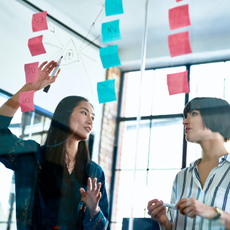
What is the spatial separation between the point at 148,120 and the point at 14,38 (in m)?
0.69

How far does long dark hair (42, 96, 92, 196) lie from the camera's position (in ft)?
3.83

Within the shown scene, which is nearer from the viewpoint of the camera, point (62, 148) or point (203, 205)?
point (203, 205)

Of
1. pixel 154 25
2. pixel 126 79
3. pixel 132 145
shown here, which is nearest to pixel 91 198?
pixel 132 145

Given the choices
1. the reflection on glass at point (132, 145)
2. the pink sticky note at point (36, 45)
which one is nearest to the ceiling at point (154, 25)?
the pink sticky note at point (36, 45)

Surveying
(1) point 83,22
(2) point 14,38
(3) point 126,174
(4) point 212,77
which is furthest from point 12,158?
(4) point 212,77

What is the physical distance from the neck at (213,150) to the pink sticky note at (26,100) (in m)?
0.71

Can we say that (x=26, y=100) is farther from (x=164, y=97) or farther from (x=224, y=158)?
(x=224, y=158)

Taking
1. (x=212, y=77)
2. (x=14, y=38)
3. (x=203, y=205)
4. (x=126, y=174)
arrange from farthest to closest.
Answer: (x=14, y=38), (x=126, y=174), (x=212, y=77), (x=203, y=205)

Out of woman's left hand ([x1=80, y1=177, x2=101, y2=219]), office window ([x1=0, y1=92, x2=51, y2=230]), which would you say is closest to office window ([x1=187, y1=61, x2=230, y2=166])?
woman's left hand ([x1=80, y1=177, x2=101, y2=219])

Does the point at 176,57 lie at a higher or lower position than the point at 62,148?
higher

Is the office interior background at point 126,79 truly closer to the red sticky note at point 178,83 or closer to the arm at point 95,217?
the red sticky note at point 178,83

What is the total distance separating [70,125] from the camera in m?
1.23

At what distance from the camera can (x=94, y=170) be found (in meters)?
1.23

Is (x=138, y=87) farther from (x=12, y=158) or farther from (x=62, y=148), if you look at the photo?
(x=12, y=158)
